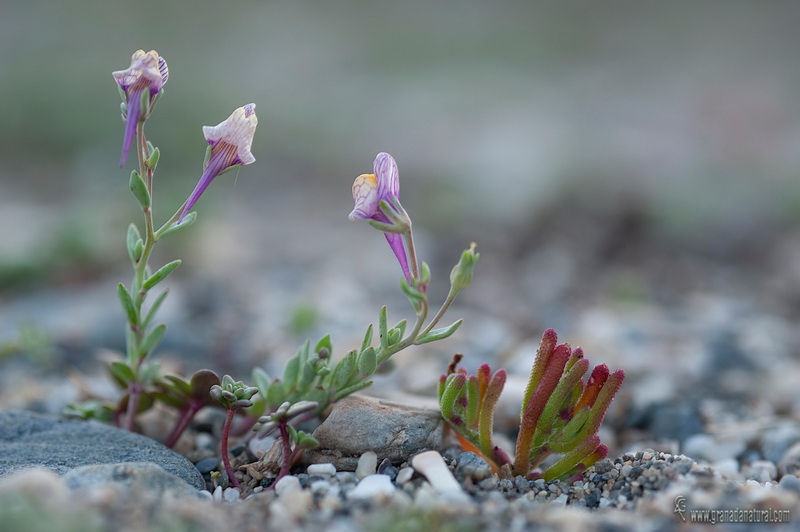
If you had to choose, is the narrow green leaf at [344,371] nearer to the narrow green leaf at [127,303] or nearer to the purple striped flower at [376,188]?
the purple striped flower at [376,188]

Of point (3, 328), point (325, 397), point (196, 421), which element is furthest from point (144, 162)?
point (3, 328)

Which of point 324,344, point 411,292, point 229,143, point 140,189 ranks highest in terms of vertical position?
point 229,143

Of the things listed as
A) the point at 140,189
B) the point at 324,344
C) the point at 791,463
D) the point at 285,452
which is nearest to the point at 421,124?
the point at 791,463

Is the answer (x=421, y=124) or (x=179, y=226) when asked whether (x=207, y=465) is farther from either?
(x=421, y=124)

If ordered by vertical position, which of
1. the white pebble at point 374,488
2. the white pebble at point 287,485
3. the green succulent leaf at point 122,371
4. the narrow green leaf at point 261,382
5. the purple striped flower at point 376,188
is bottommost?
the white pebble at point 287,485

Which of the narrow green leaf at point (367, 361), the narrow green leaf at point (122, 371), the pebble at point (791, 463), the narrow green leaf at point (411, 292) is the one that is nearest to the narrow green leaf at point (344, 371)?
the narrow green leaf at point (367, 361)

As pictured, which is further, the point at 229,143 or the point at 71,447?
the point at 71,447
